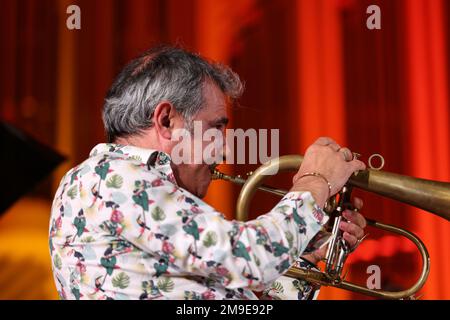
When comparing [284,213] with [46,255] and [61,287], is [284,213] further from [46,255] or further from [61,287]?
[46,255]

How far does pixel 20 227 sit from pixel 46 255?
16 cm

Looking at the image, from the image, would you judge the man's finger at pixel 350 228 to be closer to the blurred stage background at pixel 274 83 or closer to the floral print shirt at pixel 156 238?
the floral print shirt at pixel 156 238

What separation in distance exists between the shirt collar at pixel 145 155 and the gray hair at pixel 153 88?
7cm

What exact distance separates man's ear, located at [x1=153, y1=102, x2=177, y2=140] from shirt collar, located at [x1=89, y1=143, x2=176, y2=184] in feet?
0.17

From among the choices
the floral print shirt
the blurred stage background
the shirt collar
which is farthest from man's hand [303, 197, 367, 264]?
the blurred stage background

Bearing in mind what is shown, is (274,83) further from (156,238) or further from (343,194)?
(156,238)

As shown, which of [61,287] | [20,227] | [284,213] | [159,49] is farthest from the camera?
[20,227]

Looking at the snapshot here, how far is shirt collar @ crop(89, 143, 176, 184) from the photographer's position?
1.10 m

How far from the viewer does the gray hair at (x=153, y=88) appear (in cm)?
118

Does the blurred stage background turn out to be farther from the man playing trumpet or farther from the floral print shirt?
the floral print shirt

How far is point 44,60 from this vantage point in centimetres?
271

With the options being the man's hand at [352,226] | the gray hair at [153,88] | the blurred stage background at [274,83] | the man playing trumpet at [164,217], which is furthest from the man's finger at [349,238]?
the blurred stage background at [274,83]
